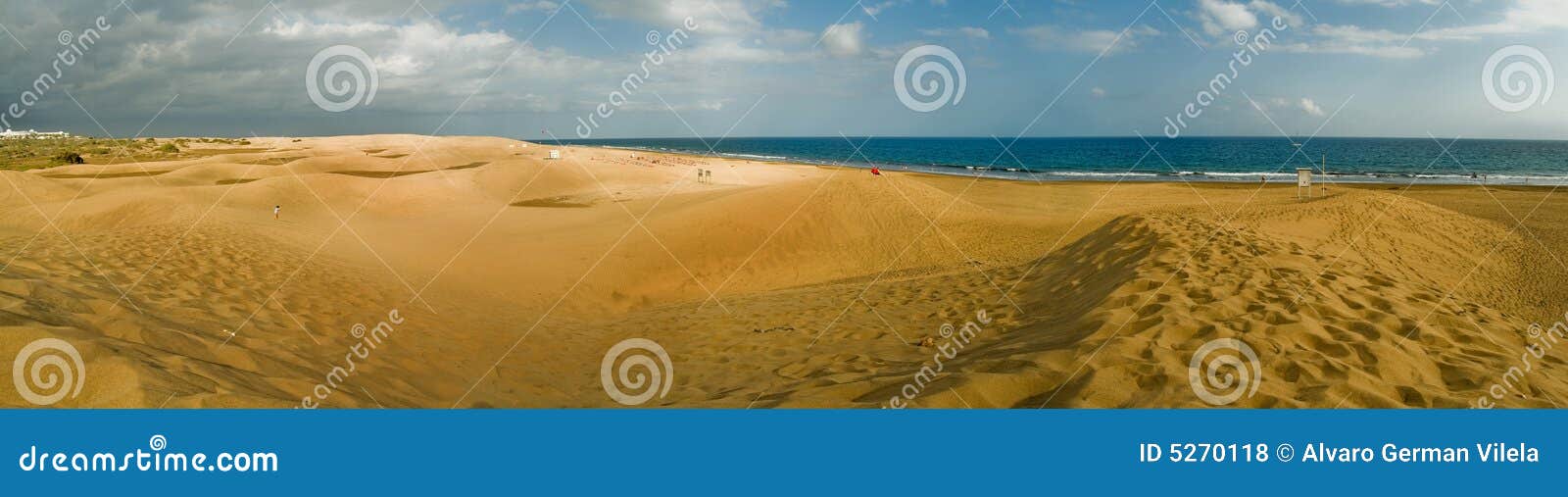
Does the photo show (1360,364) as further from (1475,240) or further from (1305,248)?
(1475,240)

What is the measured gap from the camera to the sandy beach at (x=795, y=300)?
5.62 metres

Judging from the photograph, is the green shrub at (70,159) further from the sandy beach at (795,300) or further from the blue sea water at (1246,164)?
the blue sea water at (1246,164)

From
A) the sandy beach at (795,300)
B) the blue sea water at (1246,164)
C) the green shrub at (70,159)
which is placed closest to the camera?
the sandy beach at (795,300)

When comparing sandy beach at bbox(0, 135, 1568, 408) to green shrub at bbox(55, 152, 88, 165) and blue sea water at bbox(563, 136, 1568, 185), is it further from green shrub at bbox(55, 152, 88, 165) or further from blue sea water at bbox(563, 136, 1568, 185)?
blue sea water at bbox(563, 136, 1568, 185)

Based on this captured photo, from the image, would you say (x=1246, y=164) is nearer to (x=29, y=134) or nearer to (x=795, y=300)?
(x=795, y=300)

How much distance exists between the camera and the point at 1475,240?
46.2ft

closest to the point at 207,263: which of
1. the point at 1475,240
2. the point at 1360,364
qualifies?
the point at 1360,364

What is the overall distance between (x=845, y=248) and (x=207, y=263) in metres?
12.1

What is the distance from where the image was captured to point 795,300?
40.4 feet

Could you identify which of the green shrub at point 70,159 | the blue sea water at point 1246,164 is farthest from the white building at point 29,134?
the blue sea water at point 1246,164

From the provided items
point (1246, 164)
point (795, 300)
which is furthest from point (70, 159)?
point (1246, 164)

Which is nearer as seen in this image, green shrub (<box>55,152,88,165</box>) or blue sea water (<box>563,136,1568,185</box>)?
green shrub (<box>55,152,88,165</box>)

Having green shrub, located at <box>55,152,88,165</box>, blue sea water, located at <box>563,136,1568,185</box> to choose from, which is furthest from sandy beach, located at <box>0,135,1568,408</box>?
blue sea water, located at <box>563,136,1568,185</box>

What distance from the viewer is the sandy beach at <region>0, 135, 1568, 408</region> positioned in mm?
5625
